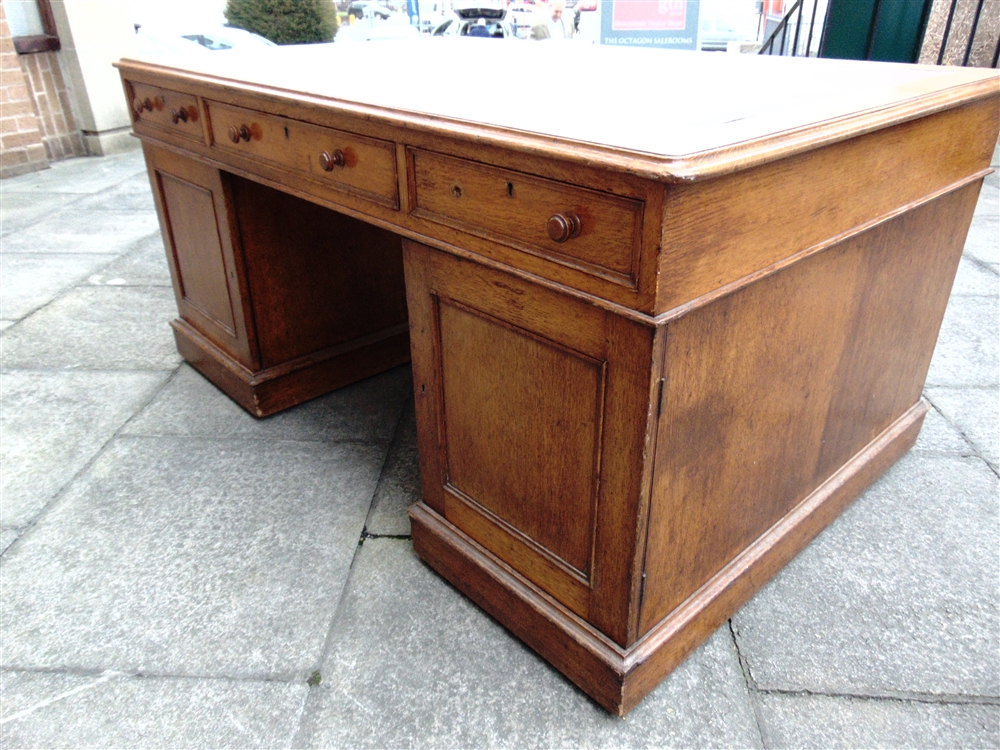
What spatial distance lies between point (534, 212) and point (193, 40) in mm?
8491

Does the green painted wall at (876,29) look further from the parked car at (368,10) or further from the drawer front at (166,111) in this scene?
the parked car at (368,10)

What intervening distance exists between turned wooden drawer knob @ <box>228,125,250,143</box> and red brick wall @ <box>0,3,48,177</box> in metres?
4.86

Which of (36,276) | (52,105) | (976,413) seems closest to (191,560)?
(976,413)

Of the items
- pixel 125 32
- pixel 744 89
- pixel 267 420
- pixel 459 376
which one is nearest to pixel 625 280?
pixel 459 376

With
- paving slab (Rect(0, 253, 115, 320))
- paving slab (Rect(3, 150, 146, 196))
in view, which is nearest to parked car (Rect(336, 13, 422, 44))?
paving slab (Rect(3, 150, 146, 196))

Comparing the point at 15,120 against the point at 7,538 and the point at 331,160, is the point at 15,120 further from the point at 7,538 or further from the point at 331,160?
the point at 331,160

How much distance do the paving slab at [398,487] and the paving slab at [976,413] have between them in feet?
5.64

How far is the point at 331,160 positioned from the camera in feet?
5.36

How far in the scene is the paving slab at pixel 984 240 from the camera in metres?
3.96

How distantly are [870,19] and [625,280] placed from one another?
308 cm

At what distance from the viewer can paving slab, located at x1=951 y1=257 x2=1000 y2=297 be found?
3.51 metres

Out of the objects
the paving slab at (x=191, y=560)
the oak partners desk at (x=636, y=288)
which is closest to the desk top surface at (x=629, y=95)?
the oak partners desk at (x=636, y=288)

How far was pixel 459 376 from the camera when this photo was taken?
5.23ft

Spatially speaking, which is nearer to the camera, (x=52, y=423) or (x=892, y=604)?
(x=892, y=604)
